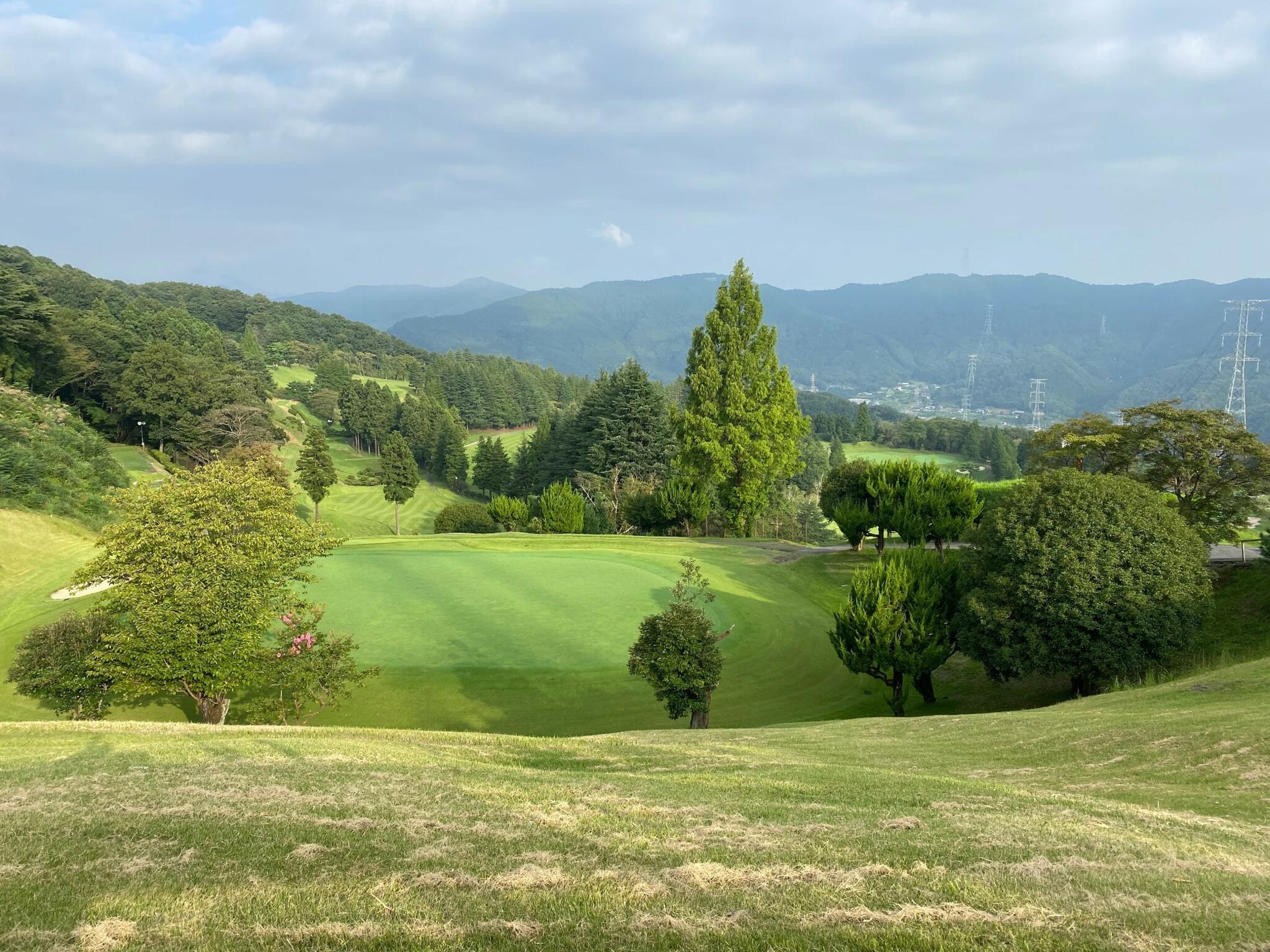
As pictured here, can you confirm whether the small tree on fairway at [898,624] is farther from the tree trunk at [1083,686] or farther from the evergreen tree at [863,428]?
the evergreen tree at [863,428]

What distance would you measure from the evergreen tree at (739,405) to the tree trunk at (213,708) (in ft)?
111

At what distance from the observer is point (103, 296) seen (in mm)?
124625

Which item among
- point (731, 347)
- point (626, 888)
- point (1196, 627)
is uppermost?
point (731, 347)

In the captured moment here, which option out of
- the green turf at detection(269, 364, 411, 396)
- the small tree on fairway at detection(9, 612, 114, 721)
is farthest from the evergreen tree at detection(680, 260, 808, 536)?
the green turf at detection(269, 364, 411, 396)

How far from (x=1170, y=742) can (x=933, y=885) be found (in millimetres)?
9402

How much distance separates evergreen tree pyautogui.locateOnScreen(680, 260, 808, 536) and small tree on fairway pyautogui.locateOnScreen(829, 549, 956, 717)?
23024 mm

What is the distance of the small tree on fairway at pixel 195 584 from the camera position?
68.9ft

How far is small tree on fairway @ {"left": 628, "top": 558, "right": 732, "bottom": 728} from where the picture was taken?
22.5 meters

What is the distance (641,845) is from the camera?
25.2 ft

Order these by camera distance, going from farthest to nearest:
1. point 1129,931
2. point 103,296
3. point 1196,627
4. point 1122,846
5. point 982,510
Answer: point 103,296
point 982,510
point 1196,627
point 1122,846
point 1129,931

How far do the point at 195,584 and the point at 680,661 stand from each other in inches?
566

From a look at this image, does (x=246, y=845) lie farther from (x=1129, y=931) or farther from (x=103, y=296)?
(x=103, y=296)

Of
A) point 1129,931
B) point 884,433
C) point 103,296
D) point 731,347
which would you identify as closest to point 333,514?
point 731,347

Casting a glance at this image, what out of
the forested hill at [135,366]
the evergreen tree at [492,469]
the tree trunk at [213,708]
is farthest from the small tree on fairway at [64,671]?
the evergreen tree at [492,469]
